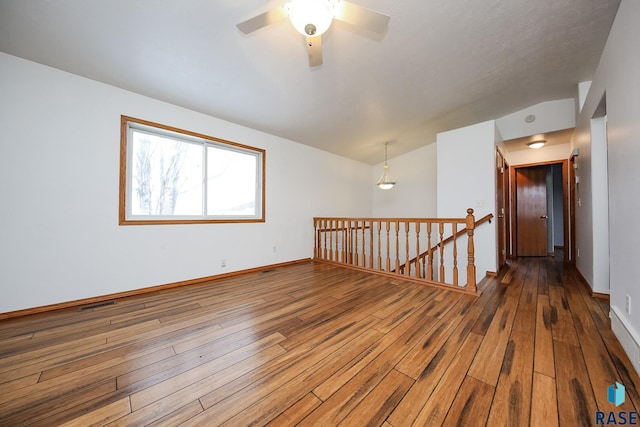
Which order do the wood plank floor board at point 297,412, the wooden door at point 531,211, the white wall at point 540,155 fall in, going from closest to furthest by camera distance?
the wood plank floor board at point 297,412 → the white wall at point 540,155 → the wooden door at point 531,211

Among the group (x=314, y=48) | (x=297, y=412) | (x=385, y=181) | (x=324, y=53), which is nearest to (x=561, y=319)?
(x=297, y=412)

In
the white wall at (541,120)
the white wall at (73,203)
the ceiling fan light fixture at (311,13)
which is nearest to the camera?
the ceiling fan light fixture at (311,13)

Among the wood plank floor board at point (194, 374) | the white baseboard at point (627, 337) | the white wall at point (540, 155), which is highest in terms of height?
the white wall at point (540, 155)

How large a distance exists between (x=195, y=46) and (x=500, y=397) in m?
3.38

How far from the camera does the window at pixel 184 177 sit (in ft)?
8.81

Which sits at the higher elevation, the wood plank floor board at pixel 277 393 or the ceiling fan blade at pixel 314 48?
the ceiling fan blade at pixel 314 48

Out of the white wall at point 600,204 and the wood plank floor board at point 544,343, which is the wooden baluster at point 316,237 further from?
the white wall at point 600,204

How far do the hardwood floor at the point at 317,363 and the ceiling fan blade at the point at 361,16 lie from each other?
2.28 meters

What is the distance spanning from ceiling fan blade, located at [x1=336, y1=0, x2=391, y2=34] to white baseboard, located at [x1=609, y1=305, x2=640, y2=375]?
8.54 ft

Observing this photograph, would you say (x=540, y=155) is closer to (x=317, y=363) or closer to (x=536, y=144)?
(x=536, y=144)

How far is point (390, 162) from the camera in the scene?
6195mm

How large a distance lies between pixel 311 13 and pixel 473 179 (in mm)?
3536

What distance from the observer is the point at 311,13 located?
1421 millimetres

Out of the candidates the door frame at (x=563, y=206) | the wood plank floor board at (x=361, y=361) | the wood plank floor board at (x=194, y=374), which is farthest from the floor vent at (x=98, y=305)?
the door frame at (x=563, y=206)
